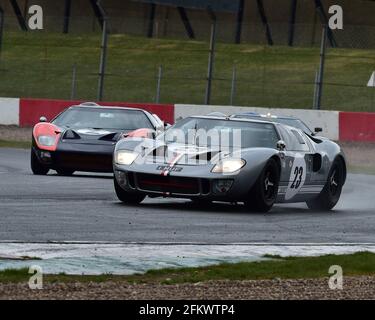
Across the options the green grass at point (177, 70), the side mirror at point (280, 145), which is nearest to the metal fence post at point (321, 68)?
the green grass at point (177, 70)

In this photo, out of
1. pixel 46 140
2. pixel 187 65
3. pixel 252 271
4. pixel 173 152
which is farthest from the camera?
pixel 187 65

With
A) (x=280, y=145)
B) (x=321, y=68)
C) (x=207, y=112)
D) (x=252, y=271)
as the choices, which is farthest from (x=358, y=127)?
(x=252, y=271)

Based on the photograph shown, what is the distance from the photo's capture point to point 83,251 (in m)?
10.7

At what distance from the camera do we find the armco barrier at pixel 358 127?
29.2m

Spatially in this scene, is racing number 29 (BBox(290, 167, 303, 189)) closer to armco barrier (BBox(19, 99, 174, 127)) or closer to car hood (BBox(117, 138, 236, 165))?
car hood (BBox(117, 138, 236, 165))

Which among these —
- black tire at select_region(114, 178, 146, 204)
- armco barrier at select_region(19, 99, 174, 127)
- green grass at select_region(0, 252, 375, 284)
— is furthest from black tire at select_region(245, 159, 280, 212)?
armco barrier at select_region(19, 99, 174, 127)

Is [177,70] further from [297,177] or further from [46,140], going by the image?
[297,177]

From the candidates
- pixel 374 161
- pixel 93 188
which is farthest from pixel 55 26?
pixel 93 188

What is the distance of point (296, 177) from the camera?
16.3 metres

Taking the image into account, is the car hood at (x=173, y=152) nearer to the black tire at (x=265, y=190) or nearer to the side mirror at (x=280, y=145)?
the black tire at (x=265, y=190)

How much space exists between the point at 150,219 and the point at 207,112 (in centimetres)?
1638

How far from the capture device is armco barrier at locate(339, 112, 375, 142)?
29188 mm

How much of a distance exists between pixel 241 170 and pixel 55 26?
22.2m
